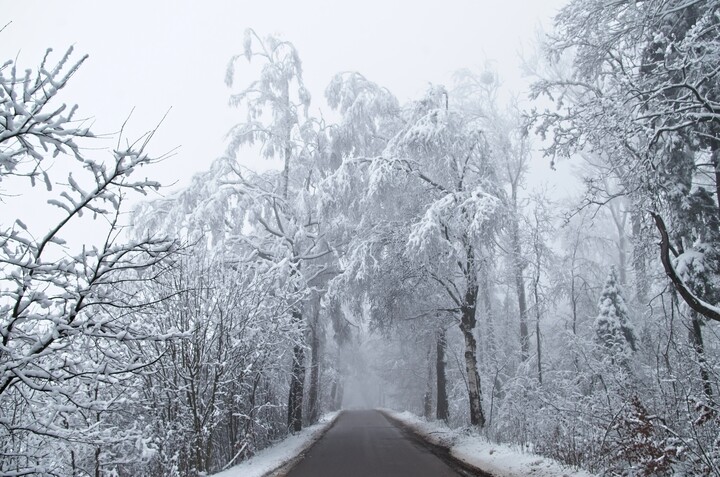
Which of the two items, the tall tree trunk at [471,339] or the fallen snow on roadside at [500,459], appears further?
the tall tree trunk at [471,339]

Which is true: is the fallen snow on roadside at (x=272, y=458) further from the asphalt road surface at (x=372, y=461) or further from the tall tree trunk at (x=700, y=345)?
the tall tree trunk at (x=700, y=345)

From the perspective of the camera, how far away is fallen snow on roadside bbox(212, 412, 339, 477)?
9000 millimetres

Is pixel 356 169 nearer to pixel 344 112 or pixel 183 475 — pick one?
pixel 344 112

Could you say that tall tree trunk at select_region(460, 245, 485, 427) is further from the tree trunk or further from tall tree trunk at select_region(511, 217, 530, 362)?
the tree trunk

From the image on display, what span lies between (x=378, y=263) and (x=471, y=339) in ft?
12.1

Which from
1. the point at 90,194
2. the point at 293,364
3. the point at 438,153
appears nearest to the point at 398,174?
the point at 438,153

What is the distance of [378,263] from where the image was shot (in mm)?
14492

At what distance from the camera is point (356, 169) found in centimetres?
1530

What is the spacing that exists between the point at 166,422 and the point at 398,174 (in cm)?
896

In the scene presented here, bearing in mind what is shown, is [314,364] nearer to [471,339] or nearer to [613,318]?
[471,339]

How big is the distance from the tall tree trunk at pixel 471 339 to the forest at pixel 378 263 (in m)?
0.07

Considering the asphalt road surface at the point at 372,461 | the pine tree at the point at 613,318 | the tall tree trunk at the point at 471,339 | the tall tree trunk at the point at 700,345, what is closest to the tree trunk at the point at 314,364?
the asphalt road surface at the point at 372,461

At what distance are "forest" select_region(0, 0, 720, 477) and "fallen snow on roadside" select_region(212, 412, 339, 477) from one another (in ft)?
1.57

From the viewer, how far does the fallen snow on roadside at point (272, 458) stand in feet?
29.5
